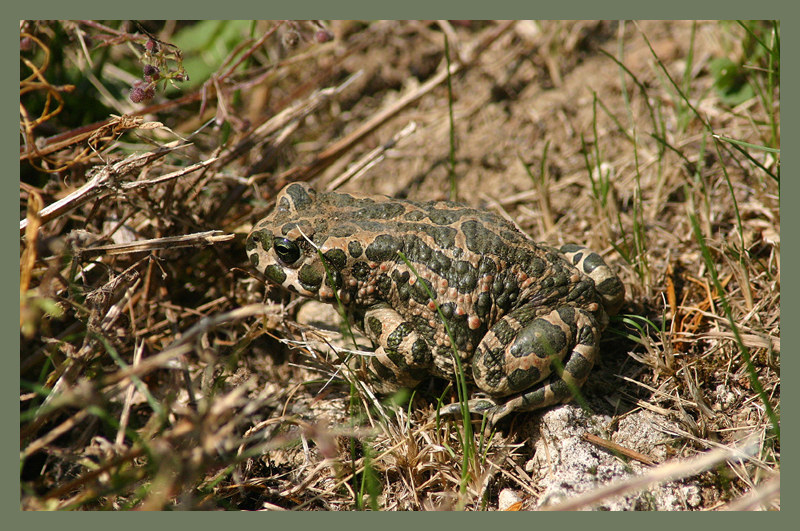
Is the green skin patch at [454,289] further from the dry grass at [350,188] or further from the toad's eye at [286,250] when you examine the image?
the dry grass at [350,188]

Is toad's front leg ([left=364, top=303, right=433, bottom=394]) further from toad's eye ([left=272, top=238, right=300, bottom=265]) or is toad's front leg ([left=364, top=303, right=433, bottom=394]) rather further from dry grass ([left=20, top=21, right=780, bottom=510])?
toad's eye ([left=272, top=238, right=300, bottom=265])

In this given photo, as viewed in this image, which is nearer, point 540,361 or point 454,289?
point 540,361

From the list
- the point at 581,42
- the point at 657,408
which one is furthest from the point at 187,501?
the point at 581,42

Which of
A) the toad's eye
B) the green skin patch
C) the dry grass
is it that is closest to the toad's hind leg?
the green skin patch

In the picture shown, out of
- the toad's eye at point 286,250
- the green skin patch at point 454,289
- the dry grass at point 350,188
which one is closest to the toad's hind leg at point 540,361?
the green skin patch at point 454,289

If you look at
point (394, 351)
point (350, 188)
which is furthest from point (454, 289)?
point (350, 188)

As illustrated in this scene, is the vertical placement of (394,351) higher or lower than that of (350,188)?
lower

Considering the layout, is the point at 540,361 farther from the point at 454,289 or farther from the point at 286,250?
the point at 286,250
